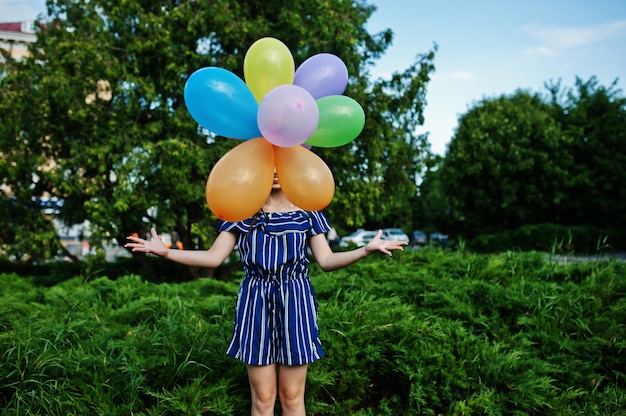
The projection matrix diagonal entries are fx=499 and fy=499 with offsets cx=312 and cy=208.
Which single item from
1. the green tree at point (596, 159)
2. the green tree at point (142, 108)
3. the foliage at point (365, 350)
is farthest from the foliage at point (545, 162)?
the foliage at point (365, 350)

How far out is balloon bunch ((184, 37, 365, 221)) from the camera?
6.77 feet

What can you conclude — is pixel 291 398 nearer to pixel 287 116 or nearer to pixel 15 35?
pixel 287 116

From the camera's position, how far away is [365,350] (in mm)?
3305

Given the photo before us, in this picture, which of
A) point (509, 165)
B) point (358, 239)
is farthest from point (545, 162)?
point (358, 239)

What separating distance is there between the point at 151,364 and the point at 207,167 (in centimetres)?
602

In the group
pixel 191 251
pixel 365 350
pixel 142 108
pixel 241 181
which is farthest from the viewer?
pixel 142 108

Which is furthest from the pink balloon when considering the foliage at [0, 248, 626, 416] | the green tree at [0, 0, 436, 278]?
the green tree at [0, 0, 436, 278]

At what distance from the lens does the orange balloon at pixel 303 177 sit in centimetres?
218

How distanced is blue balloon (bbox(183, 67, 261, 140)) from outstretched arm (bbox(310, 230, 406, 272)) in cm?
64

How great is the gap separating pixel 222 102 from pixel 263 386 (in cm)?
132

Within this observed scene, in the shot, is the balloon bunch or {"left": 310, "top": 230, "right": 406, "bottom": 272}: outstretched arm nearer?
the balloon bunch

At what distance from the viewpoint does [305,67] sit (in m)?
2.52

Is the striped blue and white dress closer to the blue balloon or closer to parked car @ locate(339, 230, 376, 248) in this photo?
the blue balloon

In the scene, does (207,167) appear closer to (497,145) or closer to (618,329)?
(618,329)
